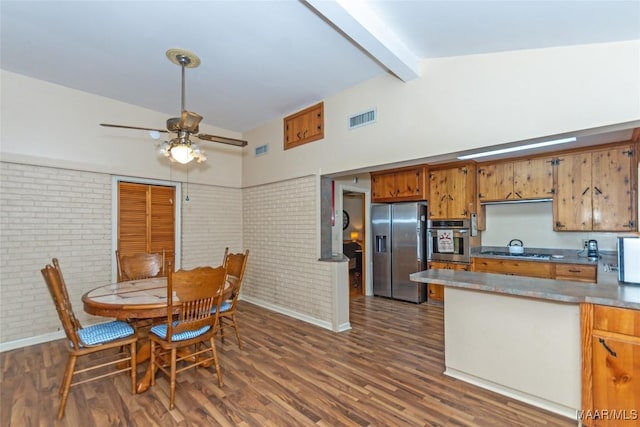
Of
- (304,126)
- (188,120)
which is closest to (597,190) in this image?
(304,126)

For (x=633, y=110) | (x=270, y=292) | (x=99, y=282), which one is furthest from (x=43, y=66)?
(x=633, y=110)

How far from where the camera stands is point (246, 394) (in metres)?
2.46

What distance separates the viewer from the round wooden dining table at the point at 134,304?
92.0 inches

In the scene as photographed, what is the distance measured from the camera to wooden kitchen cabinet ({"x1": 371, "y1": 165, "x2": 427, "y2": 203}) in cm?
518

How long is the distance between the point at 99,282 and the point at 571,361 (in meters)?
5.02

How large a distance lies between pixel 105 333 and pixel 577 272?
5.13 m

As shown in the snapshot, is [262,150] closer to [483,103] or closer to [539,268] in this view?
[483,103]

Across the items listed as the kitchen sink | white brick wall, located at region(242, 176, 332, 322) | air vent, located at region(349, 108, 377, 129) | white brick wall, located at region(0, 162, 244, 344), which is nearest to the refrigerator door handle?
the kitchen sink

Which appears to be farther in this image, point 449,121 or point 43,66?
point 43,66

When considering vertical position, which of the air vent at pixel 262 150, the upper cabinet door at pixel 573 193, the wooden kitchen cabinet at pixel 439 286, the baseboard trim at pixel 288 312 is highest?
the air vent at pixel 262 150

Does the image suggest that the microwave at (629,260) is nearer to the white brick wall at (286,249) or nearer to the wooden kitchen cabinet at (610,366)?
the wooden kitchen cabinet at (610,366)

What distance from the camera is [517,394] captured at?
91.9 inches

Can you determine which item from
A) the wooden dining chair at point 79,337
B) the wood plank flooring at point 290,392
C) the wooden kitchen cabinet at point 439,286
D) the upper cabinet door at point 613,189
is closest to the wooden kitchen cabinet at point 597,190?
the upper cabinet door at point 613,189

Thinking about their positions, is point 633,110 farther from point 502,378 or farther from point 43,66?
point 43,66
